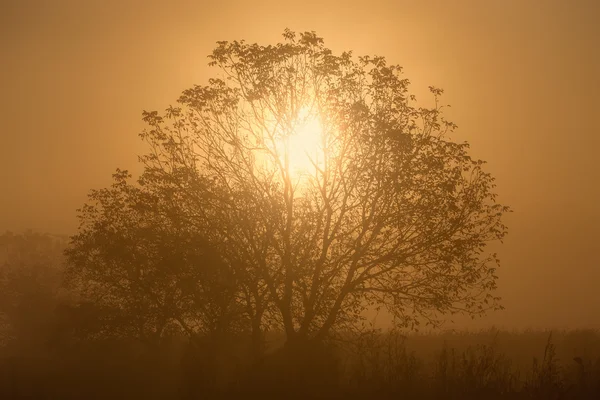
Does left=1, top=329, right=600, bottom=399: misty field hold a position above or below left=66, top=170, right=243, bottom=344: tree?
below

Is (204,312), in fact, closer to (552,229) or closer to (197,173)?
(197,173)

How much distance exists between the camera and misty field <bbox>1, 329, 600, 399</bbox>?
19719 mm

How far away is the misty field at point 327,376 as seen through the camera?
19719 mm

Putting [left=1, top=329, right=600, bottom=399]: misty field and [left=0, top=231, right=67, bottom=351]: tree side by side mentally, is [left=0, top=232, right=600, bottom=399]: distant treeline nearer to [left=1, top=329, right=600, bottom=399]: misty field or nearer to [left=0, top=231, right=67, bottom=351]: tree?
[left=1, top=329, right=600, bottom=399]: misty field

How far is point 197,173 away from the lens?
85.6 feet

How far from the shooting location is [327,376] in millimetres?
22703

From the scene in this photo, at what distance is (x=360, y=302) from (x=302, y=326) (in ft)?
7.56

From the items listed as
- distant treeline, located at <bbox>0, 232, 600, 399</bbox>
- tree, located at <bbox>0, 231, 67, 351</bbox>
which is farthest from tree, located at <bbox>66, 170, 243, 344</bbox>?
tree, located at <bbox>0, 231, 67, 351</bbox>

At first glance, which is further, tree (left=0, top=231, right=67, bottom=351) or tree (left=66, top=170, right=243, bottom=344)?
tree (left=0, top=231, right=67, bottom=351)

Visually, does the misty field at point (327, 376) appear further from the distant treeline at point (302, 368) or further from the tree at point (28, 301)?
the tree at point (28, 301)

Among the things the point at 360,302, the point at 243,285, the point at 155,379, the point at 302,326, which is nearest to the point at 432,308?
the point at 360,302

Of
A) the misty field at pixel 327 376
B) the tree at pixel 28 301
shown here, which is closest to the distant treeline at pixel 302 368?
the misty field at pixel 327 376

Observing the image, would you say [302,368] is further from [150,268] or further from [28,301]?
[28,301]

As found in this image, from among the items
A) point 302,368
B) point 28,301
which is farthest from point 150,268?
point 28,301
